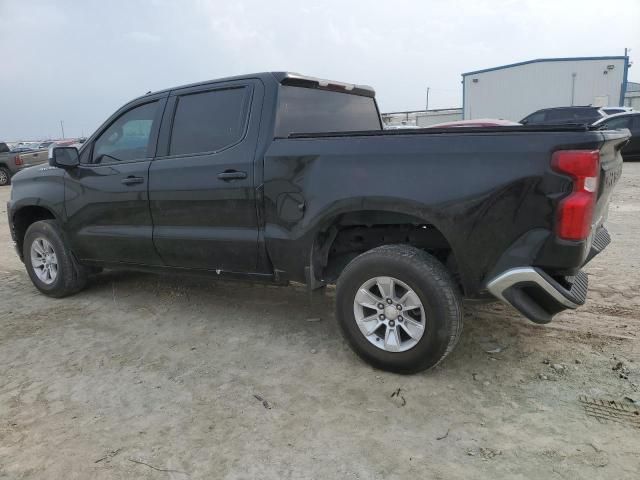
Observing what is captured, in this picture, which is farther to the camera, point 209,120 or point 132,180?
point 132,180

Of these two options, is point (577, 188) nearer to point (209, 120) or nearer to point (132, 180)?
point (209, 120)

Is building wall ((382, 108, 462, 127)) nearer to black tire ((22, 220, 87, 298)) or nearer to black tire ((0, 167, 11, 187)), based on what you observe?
black tire ((0, 167, 11, 187))

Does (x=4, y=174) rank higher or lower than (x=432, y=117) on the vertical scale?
lower

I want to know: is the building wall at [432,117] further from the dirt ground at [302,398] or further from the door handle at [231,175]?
the door handle at [231,175]

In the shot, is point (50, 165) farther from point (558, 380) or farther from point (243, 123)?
point (558, 380)

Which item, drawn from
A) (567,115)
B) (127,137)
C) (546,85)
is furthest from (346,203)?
(546,85)

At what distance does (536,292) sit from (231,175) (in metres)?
2.14

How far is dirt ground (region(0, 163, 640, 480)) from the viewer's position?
241 centimetres

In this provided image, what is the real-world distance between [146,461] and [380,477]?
3.70ft

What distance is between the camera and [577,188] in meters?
2.56

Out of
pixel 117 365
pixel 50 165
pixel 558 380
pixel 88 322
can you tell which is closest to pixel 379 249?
pixel 558 380

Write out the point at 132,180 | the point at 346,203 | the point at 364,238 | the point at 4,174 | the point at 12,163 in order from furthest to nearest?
1. the point at 4,174
2. the point at 12,163
3. the point at 132,180
4. the point at 364,238
5. the point at 346,203

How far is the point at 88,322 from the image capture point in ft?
14.5

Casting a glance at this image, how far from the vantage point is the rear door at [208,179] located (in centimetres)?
368
